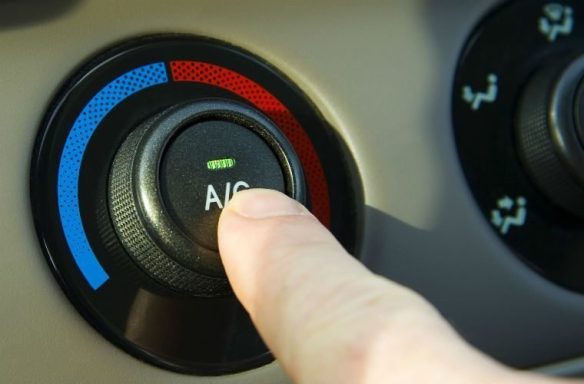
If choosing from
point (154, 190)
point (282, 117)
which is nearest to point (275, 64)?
point (282, 117)

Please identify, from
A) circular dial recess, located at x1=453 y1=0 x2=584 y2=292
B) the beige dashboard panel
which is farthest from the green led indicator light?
circular dial recess, located at x1=453 y1=0 x2=584 y2=292

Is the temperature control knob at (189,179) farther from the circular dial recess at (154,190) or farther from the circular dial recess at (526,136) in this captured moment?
the circular dial recess at (526,136)

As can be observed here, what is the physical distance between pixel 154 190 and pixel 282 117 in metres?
0.13

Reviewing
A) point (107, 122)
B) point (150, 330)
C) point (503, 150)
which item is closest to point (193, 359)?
point (150, 330)

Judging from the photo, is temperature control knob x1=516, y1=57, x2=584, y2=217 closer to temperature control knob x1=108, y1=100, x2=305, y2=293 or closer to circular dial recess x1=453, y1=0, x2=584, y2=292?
circular dial recess x1=453, y1=0, x2=584, y2=292

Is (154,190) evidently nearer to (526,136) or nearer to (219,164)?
(219,164)

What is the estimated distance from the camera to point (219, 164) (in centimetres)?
50

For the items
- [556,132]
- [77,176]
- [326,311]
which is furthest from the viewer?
[556,132]

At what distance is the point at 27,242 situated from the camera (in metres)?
0.49

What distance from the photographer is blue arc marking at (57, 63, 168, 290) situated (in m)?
0.51

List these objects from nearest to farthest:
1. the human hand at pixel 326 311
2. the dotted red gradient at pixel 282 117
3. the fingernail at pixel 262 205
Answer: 1. the human hand at pixel 326 311
2. the fingernail at pixel 262 205
3. the dotted red gradient at pixel 282 117

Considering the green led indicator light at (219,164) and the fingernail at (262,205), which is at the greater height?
the green led indicator light at (219,164)

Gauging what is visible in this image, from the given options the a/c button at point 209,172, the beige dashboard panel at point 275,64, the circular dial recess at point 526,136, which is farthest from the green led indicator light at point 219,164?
the circular dial recess at point 526,136

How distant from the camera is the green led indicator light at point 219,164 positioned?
0.49 meters
